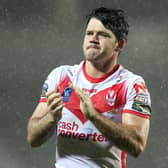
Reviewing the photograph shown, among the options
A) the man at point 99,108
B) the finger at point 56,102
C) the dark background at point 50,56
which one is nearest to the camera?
the finger at point 56,102

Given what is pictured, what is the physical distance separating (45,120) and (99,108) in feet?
0.40

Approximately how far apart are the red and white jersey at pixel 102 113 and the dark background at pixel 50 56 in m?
0.73

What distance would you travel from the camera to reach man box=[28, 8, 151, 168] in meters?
1.14

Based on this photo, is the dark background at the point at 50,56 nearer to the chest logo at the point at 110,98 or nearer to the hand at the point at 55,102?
the chest logo at the point at 110,98

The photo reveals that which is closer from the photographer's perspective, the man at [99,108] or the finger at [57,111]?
Result: the finger at [57,111]

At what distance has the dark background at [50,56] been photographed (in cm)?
191

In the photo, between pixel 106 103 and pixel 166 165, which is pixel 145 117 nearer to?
pixel 106 103

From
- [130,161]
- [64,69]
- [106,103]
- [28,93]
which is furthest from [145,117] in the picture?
[28,93]

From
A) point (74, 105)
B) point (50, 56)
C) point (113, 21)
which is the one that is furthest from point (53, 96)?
point (50, 56)

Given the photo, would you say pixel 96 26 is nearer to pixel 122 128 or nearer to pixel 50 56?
pixel 122 128

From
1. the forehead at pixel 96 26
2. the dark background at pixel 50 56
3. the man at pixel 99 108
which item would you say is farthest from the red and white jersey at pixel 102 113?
the dark background at pixel 50 56

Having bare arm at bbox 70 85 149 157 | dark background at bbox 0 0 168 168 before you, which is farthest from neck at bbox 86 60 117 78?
dark background at bbox 0 0 168 168

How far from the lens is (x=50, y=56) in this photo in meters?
1.95

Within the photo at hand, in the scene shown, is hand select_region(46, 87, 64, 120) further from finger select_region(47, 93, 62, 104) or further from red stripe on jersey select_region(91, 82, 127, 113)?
red stripe on jersey select_region(91, 82, 127, 113)
